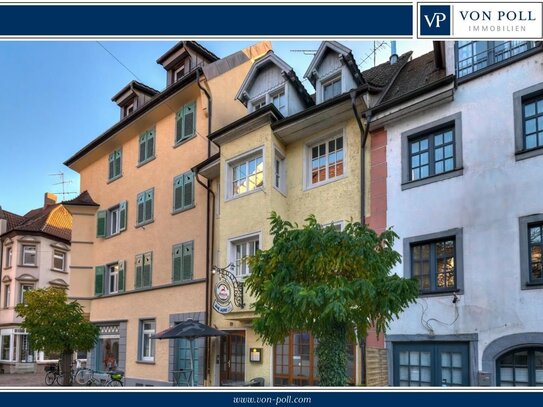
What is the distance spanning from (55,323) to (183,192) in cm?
278

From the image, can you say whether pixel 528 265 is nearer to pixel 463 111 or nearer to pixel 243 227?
pixel 463 111

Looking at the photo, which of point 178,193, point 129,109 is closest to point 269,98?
point 178,193

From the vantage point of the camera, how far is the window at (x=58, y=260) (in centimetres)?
812

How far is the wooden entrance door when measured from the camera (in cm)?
782

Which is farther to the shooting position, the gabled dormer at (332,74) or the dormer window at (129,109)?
the dormer window at (129,109)

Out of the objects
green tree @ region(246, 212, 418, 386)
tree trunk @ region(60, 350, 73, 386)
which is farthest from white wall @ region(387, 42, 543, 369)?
tree trunk @ region(60, 350, 73, 386)

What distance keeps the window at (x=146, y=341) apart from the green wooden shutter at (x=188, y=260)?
1.12 meters

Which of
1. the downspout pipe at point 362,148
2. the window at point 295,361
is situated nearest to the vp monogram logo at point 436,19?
the downspout pipe at point 362,148

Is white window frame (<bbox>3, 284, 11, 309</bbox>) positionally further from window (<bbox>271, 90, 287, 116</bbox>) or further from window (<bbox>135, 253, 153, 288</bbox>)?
window (<bbox>271, 90, 287, 116</bbox>)

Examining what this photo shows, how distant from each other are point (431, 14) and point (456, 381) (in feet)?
11.5

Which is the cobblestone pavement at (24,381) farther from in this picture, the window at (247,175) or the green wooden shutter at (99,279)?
the green wooden shutter at (99,279)

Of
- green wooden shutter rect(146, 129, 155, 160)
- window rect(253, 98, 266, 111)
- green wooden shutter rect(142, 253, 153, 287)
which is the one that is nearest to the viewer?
window rect(253, 98, 266, 111)

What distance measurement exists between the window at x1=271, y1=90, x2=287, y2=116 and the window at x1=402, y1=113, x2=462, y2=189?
241 centimetres
